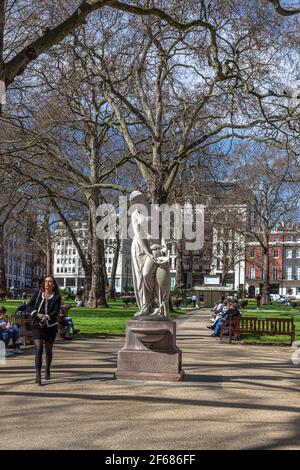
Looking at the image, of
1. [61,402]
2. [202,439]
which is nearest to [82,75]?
[61,402]

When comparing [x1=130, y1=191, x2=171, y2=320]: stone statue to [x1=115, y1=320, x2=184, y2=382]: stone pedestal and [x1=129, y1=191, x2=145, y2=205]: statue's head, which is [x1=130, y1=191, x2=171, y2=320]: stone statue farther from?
[x1=115, y1=320, x2=184, y2=382]: stone pedestal

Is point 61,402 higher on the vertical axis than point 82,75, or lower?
lower

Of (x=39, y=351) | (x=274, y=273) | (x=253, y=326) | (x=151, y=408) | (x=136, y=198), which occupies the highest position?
(x=136, y=198)

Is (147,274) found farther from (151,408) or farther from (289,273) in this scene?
(289,273)

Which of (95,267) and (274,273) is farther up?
(95,267)

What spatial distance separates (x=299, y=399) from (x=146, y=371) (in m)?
2.50

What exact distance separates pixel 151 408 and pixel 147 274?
293 cm

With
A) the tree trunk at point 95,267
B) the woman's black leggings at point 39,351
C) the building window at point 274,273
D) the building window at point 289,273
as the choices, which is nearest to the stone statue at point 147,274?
the woman's black leggings at point 39,351

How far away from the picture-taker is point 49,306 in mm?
9516

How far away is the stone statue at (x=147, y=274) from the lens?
10000 mm

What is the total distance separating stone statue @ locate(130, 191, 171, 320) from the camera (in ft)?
32.8

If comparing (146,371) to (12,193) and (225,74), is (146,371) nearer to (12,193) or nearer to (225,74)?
(225,74)

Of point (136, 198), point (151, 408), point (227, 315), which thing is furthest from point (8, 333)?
point (227, 315)
